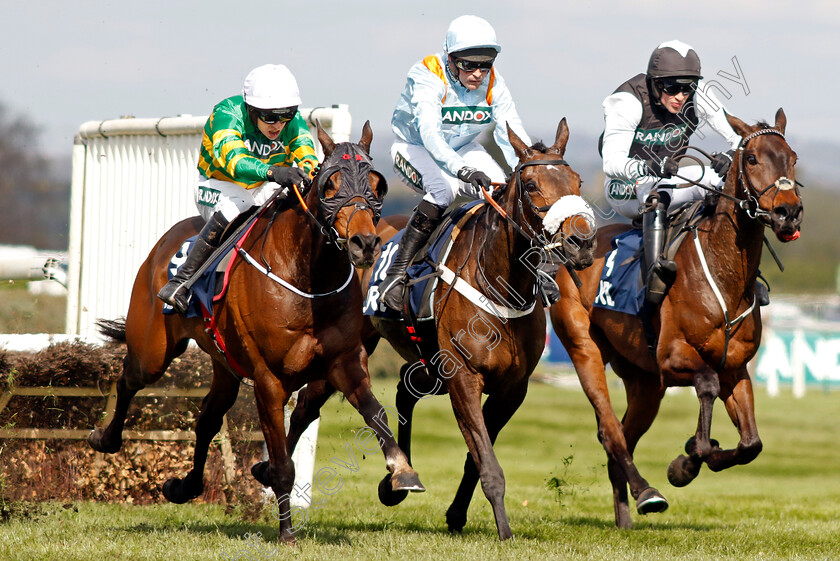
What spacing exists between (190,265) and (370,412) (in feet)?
5.26

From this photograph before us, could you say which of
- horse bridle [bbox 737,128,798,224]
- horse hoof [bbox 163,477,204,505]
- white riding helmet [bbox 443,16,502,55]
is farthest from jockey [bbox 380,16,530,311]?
horse hoof [bbox 163,477,204,505]

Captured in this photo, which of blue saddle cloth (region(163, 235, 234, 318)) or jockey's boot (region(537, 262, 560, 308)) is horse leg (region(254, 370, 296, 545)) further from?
jockey's boot (region(537, 262, 560, 308))

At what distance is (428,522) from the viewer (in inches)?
309

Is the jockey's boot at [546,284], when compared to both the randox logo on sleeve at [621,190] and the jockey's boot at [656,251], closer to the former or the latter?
the jockey's boot at [656,251]

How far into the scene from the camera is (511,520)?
827 cm

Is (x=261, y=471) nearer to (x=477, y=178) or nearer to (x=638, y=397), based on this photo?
(x=477, y=178)

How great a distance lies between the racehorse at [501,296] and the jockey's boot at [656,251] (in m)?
0.95

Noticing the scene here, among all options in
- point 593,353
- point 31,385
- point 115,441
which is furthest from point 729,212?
point 31,385

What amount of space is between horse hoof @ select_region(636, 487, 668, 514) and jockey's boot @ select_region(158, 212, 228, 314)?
2.87 meters

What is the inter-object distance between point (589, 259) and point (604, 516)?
3933 mm

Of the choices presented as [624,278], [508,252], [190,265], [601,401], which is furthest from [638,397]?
[190,265]

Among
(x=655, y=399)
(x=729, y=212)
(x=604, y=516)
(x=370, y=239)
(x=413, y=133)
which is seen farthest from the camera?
(x=604, y=516)

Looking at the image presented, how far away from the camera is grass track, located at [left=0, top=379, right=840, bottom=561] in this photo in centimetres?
604

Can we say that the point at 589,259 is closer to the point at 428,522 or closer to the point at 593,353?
the point at 593,353
